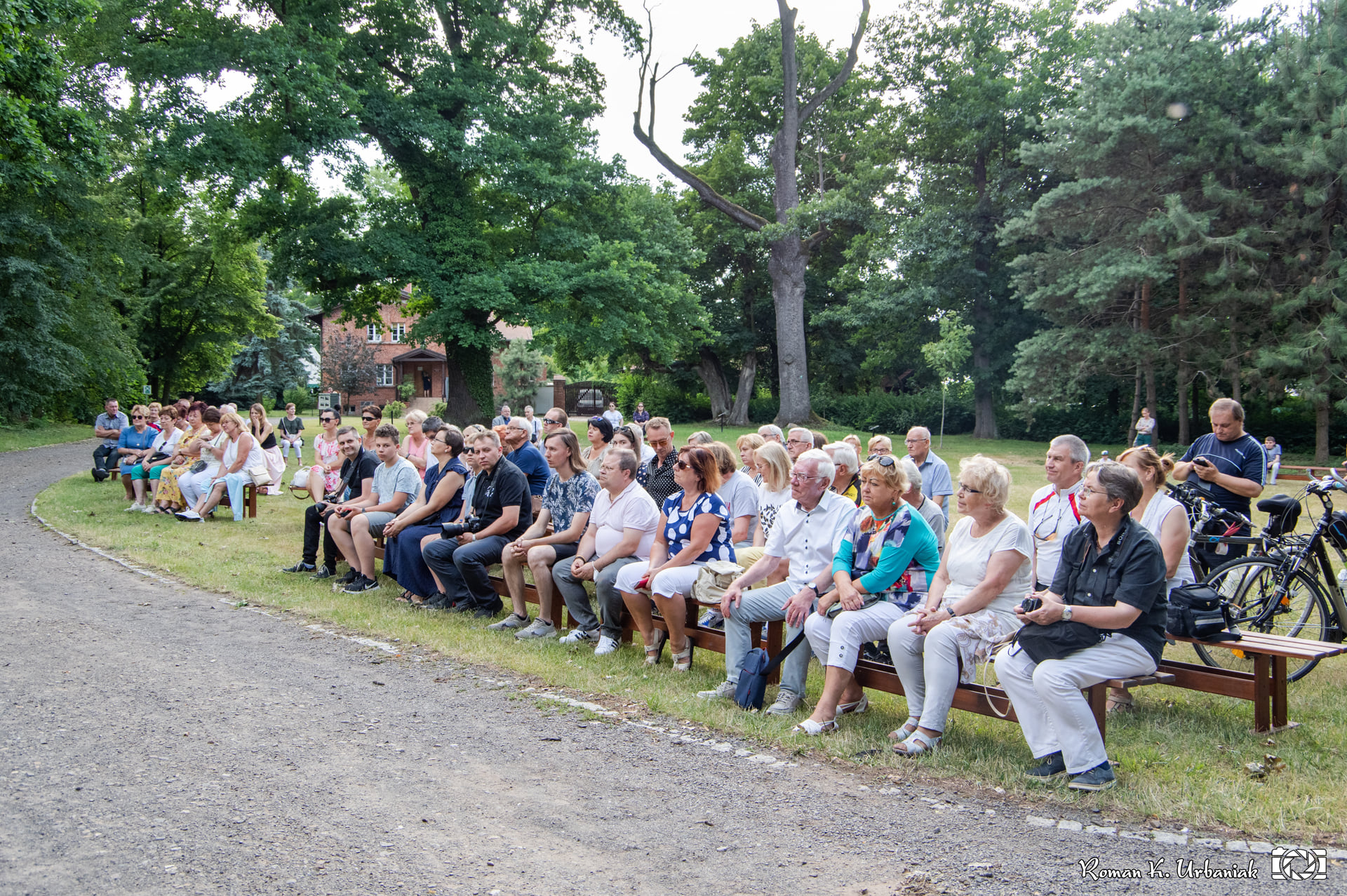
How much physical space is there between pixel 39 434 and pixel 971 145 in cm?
3374

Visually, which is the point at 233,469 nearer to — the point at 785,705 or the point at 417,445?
the point at 417,445

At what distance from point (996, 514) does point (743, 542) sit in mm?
2448

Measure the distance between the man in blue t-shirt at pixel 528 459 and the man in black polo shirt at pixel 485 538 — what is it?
277 mm

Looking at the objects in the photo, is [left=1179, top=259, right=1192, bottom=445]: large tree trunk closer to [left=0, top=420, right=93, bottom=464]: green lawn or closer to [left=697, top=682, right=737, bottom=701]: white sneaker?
[left=697, top=682, right=737, bottom=701]: white sneaker

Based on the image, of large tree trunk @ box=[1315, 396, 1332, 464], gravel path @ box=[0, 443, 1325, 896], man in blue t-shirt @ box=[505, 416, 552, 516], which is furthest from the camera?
A: large tree trunk @ box=[1315, 396, 1332, 464]

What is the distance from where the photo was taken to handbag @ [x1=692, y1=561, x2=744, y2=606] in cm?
588

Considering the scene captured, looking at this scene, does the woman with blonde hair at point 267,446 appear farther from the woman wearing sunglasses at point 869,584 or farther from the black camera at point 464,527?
the woman wearing sunglasses at point 869,584

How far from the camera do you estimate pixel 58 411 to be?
36781mm

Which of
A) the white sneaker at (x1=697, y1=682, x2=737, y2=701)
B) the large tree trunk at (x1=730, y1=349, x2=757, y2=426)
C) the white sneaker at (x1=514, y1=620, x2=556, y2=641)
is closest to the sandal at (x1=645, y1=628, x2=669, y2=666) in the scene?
the white sneaker at (x1=697, y1=682, x2=737, y2=701)

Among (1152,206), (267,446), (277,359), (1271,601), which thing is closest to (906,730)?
(1271,601)

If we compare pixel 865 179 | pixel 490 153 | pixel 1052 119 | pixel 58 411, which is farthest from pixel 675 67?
pixel 58 411

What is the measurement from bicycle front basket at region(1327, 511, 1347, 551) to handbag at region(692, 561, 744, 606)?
3901mm

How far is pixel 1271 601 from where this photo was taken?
20.0 feet

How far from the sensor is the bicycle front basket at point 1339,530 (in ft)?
Answer: 20.4
